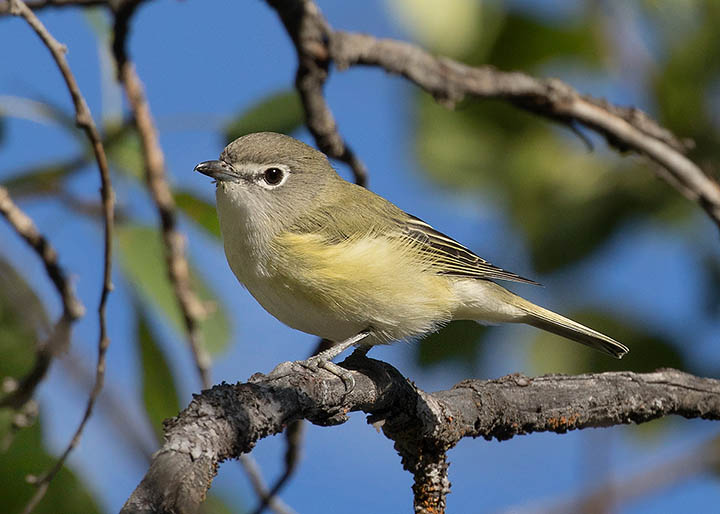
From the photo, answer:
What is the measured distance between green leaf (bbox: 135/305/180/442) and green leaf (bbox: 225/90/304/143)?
3.09 ft

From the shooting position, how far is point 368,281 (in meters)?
3.27

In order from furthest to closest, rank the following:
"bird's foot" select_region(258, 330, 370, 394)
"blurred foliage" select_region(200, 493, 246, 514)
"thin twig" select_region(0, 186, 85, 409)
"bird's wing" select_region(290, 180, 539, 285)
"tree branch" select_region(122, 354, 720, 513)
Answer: "bird's wing" select_region(290, 180, 539, 285) → "blurred foliage" select_region(200, 493, 246, 514) → "thin twig" select_region(0, 186, 85, 409) → "bird's foot" select_region(258, 330, 370, 394) → "tree branch" select_region(122, 354, 720, 513)

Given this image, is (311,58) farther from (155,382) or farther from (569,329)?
(569,329)

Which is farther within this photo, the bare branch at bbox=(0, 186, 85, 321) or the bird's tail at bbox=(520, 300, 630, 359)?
the bird's tail at bbox=(520, 300, 630, 359)

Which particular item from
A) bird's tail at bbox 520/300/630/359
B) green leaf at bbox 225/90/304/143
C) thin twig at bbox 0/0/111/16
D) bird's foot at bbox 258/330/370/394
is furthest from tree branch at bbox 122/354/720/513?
thin twig at bbox 0/0/111/16

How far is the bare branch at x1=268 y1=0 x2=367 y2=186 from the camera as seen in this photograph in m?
3.54

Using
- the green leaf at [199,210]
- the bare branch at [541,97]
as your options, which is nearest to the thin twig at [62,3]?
the green leaf at [199,210]

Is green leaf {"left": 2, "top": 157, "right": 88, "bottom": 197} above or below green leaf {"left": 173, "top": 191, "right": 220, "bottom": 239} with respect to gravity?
below

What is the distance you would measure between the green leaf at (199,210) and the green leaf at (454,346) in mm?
1067

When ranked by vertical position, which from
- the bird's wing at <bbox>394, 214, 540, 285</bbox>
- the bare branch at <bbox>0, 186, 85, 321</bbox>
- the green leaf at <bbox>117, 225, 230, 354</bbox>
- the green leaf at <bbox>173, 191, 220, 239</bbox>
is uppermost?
the bird's wing at <bbox>394, 214, 540, 285</bbox>

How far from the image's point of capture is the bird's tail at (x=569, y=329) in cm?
368

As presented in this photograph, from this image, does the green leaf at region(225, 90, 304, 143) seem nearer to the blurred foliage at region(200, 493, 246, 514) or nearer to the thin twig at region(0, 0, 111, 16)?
the thin twig at region(0, 0, 111, 16)

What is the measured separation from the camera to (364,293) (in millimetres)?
3244

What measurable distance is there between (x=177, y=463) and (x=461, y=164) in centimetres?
287
